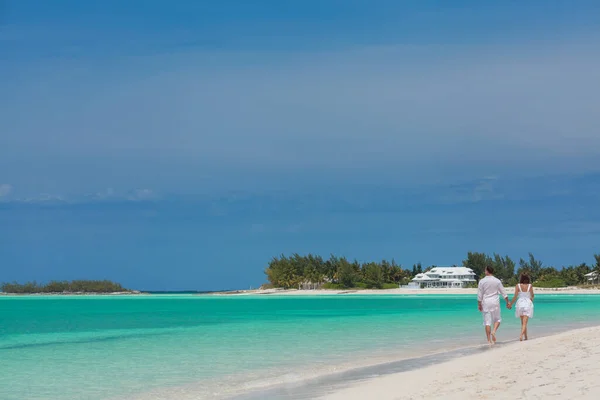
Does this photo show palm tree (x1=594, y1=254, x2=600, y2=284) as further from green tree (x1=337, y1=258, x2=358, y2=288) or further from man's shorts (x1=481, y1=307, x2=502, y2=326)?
man's shorts (x1=481, y1=307, x2=502, y2=326)

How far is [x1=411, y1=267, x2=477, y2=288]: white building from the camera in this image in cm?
11500

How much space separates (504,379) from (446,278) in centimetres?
10794

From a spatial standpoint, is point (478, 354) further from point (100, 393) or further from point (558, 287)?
point (558, 287)

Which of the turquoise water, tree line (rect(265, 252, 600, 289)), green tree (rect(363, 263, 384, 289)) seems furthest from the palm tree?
the turquoise water

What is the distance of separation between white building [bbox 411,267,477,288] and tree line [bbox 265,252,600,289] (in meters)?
2.75

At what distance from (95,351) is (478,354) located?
11.8 metres

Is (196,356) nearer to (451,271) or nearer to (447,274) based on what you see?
(447,274)

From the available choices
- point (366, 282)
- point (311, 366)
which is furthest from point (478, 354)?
point (366, 282)

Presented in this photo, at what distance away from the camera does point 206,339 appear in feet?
82.1

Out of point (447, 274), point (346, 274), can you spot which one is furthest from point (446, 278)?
point (346, 274)

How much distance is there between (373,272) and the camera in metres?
119

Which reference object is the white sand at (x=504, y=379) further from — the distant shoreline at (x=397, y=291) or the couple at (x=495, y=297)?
the distant shoreline at (x=397, y=291)

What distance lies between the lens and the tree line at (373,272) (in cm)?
10888

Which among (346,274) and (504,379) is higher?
(346,274)
